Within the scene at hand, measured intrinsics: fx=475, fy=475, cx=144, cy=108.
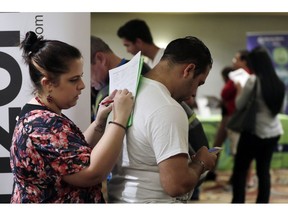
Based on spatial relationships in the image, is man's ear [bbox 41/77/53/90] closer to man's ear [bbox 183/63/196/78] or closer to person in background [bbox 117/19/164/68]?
man's ear [bbox 183/63/196/78]

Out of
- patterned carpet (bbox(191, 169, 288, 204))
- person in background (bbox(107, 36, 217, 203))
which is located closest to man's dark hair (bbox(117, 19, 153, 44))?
person in background (bbox(107, 36, 217, 203))

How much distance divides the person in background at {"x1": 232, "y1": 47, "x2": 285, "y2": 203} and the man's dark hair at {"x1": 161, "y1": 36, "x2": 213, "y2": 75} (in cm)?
216

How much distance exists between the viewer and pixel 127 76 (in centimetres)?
170

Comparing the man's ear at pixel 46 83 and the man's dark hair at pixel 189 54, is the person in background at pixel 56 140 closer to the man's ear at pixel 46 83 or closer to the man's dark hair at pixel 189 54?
the man's ear at pixel 46 83

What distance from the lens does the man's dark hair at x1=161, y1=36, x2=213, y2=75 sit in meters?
1.58

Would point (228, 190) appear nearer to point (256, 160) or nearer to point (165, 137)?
point (256, 160)

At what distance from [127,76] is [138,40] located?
0.58 m

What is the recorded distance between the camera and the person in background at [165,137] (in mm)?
1504

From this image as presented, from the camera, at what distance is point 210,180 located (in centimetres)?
557

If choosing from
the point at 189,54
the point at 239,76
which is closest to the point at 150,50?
the point at 189,54

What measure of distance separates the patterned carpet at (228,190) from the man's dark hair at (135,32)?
253 cm

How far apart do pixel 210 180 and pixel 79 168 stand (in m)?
4.23

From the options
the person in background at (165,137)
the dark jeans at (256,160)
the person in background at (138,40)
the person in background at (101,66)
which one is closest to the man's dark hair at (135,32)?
the person in background at (138,40)
